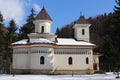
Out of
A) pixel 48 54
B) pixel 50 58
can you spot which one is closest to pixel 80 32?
pixel 50 58

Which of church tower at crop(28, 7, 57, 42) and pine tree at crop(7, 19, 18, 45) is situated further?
pine tree at crop(7, 19, 18, 45)

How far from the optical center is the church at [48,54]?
135ft

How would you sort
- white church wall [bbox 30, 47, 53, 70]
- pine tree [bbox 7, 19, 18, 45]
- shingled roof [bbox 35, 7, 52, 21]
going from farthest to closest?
pine tree [bbox 7, 19, 18, 45] → shingled roof [bbox 35, 7, 52, 21] → white church wall [bbox 30, 47, 53, 70]

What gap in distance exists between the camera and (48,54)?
136ft

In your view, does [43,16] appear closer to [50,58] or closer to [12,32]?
[50,58]

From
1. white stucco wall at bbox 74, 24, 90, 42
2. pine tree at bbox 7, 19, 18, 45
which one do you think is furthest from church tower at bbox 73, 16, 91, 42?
pine tree at bbox 7, 19, 18, 45

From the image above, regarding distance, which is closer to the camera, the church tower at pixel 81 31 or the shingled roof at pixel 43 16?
the shingled roof at pixel 43 16

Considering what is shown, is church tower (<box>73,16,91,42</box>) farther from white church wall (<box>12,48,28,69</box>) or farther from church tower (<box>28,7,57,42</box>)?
white church wall (<box>12,48,28,69</box>)

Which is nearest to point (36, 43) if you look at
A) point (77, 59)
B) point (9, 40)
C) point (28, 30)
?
point (77, 59)

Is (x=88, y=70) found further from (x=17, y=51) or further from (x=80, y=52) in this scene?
(x=17, y=51)

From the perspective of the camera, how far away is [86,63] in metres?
44.1

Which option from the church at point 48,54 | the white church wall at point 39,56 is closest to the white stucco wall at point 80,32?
the church at point 48,54

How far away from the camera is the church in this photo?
41.2 metres

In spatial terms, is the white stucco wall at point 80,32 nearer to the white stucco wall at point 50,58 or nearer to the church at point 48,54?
the church at point 48,54
